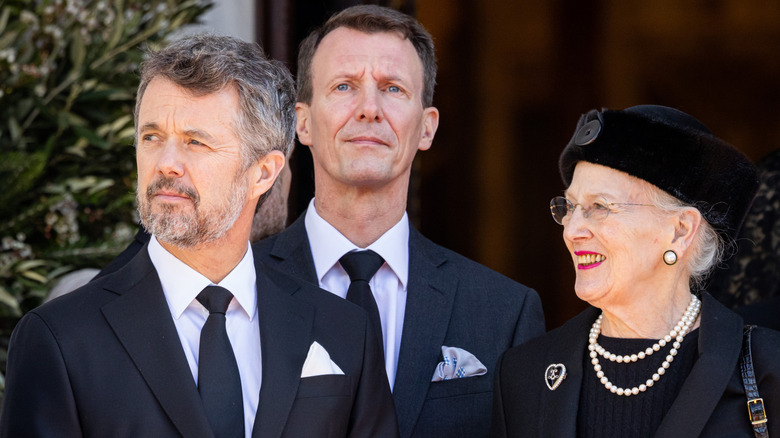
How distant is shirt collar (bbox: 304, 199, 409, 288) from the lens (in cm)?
302

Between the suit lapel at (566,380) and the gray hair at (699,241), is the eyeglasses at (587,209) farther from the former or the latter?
the suit lapel at (566,380)

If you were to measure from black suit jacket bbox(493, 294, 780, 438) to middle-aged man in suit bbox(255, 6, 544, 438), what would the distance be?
20 cm

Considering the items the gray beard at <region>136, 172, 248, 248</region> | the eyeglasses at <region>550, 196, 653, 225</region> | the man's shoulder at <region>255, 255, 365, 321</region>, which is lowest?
the man's shoulder at <region>255, 255, 365, 321</region>

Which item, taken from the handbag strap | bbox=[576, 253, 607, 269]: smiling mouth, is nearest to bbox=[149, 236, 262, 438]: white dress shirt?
bbox=[576, 253, 607, 269]: smiling mouth

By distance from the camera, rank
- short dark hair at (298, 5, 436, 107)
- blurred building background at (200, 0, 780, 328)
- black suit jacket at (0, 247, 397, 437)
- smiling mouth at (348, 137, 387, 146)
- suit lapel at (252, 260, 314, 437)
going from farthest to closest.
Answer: blurred building background at (200, 0, 780, 328) → short dark hair at (298, 5, 436, 107) → smiling mouth at (348, 137, 387, 146) → suit lapel at (252, 260, 314, 437) → black suit jacket at (0, 247, 397, 437)

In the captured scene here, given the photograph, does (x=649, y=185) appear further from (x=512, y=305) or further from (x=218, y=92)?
(x=218, y=92)

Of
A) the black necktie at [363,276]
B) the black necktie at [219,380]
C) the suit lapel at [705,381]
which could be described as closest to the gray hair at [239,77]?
the black necktie at [219,380]

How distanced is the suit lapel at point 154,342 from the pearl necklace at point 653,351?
3.22 feet

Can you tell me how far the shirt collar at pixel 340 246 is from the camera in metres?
3.02

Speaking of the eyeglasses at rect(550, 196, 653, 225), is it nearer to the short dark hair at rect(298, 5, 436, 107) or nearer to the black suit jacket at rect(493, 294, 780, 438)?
the black suit jacket at rect(493, 294, 780, 438)

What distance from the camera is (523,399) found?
8.71 ft

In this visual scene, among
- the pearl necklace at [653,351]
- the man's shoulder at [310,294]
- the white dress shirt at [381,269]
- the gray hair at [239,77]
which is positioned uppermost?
the gray hair at [239,77]

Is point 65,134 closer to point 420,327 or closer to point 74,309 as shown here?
point 420,327

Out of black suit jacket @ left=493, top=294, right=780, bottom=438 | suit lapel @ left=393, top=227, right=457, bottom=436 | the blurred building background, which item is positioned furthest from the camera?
the blurred building background
